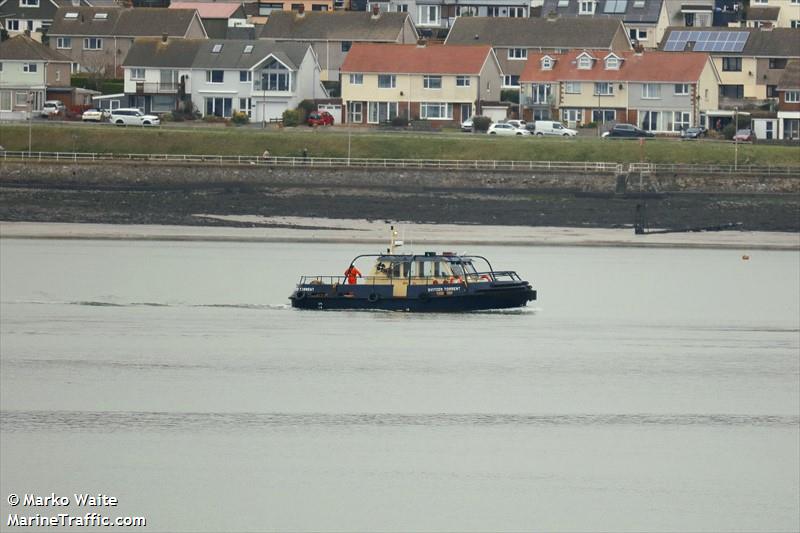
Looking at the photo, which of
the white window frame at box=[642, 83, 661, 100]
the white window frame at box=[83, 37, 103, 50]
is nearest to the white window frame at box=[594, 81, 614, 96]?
the white window frame at box=[642, 83, 661, 100]

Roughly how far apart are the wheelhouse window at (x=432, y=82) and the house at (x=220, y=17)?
79.2ft

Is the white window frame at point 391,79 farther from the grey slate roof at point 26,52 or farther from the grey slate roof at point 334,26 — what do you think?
the grey slate roof at point 26,52

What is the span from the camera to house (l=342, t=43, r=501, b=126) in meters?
108

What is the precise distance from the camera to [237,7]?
131750mm

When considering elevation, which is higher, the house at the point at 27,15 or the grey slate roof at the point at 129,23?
the house at the point at 27,15

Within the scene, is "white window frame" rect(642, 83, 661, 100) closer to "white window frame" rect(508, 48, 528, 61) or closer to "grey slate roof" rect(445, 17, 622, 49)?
"grey slate roof" rect(445, 17, 622, 49)

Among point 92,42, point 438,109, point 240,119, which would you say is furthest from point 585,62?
point 92,42

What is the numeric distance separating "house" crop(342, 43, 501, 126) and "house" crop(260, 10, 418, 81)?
11179 mm

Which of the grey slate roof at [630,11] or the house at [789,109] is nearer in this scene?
the house at [789,109]

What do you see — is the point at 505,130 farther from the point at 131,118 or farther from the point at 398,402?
the point at 398,402

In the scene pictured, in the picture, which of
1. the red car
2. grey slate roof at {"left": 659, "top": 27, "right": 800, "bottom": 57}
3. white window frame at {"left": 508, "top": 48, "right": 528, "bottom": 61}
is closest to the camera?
the red car

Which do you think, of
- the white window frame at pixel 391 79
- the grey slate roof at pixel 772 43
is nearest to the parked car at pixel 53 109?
the white window frame at pixel 391 79

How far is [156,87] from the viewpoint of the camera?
111312mm

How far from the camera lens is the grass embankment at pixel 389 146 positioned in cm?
8912
